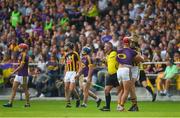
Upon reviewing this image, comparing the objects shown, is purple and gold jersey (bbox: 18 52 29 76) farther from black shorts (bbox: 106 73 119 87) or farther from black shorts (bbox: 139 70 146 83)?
black shorts (bbox: 139 70 146 83)

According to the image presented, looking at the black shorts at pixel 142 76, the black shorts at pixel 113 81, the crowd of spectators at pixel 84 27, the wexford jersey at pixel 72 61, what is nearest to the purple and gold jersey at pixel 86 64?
the wexford jersey at pixel 72 61

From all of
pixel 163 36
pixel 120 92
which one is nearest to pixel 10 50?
pixel 163 36

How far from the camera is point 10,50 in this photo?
35.3 meters

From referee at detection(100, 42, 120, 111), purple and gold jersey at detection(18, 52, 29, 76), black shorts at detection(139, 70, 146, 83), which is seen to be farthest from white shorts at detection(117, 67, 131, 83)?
black shorts at detection(139, 70, 146, 83)

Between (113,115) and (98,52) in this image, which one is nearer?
(113,115)

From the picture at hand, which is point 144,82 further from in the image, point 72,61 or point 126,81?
point 126,81

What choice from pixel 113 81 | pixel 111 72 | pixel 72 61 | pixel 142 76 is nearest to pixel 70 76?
pixel 72 61

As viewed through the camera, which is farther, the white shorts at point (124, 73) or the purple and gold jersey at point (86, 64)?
the purple and gold jersey at point (86, 64)

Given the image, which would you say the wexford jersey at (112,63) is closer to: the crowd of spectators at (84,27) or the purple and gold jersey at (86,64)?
the purple and gold jersey at (86,64)

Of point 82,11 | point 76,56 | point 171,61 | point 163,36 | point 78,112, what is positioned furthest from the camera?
point 82,11

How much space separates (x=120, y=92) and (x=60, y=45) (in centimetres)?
1034

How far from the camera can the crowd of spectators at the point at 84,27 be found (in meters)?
33.0

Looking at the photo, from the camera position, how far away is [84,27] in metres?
36.4

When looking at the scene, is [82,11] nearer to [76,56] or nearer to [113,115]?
[76,56]
